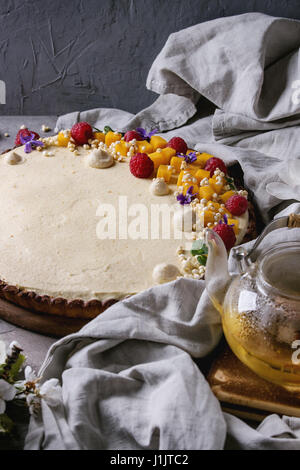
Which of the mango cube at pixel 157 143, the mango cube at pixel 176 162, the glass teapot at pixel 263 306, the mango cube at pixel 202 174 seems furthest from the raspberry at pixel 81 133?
the glass teapot at pixel 263 306

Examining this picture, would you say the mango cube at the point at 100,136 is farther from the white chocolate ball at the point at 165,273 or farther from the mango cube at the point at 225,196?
the white chocolate ball at the point at 165,273

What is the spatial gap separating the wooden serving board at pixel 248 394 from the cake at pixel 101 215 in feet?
1.09

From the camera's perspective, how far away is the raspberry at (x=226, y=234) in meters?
1.50

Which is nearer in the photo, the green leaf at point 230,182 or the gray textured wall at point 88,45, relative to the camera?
the green leaf at point 230,182

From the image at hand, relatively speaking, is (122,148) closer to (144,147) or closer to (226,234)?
(144,147)

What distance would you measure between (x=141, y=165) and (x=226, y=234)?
400 mm

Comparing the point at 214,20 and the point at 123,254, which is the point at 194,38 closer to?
the point at 214,20

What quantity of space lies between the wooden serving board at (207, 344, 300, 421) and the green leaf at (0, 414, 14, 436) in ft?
1.25

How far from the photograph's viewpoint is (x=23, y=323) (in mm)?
1399

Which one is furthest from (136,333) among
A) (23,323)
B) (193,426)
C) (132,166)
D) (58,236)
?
(132,166)

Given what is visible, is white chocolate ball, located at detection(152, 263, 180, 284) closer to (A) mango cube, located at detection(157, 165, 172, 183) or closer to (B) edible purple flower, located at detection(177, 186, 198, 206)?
(B) edible purple flower, located at detection(177, 186, 198, 206)

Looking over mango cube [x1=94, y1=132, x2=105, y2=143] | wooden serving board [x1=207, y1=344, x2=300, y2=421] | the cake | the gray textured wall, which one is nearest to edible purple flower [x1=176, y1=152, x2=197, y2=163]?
the cake

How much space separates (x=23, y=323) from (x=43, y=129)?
1.10 meters

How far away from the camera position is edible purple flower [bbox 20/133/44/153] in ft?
6.37
